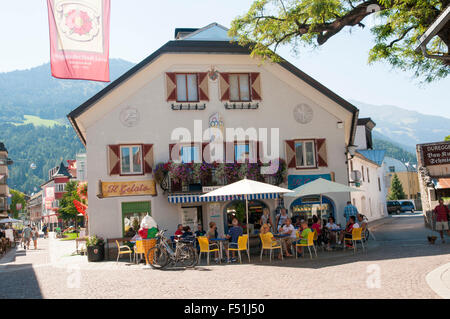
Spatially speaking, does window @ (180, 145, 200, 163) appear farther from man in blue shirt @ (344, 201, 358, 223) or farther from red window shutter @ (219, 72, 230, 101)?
man in blue shirt @ (344, 201, 358, 223)

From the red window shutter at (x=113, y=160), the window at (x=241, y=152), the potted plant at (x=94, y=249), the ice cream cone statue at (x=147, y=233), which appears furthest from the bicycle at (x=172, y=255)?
the window at (x=241, y=152)

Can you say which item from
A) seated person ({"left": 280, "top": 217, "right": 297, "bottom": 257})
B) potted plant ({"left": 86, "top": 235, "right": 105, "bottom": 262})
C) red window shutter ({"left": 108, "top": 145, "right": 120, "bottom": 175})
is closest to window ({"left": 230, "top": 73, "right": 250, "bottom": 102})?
red window shutter ({"left": 108, "top": 145, "right": 120, "bottom": 175})

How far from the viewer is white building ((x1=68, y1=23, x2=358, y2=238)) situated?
69.8ft

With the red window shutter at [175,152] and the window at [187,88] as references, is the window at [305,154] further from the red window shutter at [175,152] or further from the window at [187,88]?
the red window shutter at [175,152]

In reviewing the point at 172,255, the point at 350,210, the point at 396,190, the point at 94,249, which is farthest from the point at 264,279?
the point at 396,190

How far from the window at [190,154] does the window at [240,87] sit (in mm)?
2968

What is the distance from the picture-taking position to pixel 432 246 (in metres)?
16.9

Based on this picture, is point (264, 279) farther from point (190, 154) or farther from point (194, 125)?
point (194, 125)

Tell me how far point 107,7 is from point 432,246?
12700mm

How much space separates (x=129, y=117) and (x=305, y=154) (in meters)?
8.05

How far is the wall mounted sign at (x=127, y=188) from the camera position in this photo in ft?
69.3

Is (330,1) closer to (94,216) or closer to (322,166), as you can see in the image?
(322,166)

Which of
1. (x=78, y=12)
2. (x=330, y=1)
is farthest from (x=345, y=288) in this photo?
(x=78, y=12)

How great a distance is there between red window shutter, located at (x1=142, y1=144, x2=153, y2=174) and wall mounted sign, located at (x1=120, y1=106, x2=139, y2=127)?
44.4 inches
